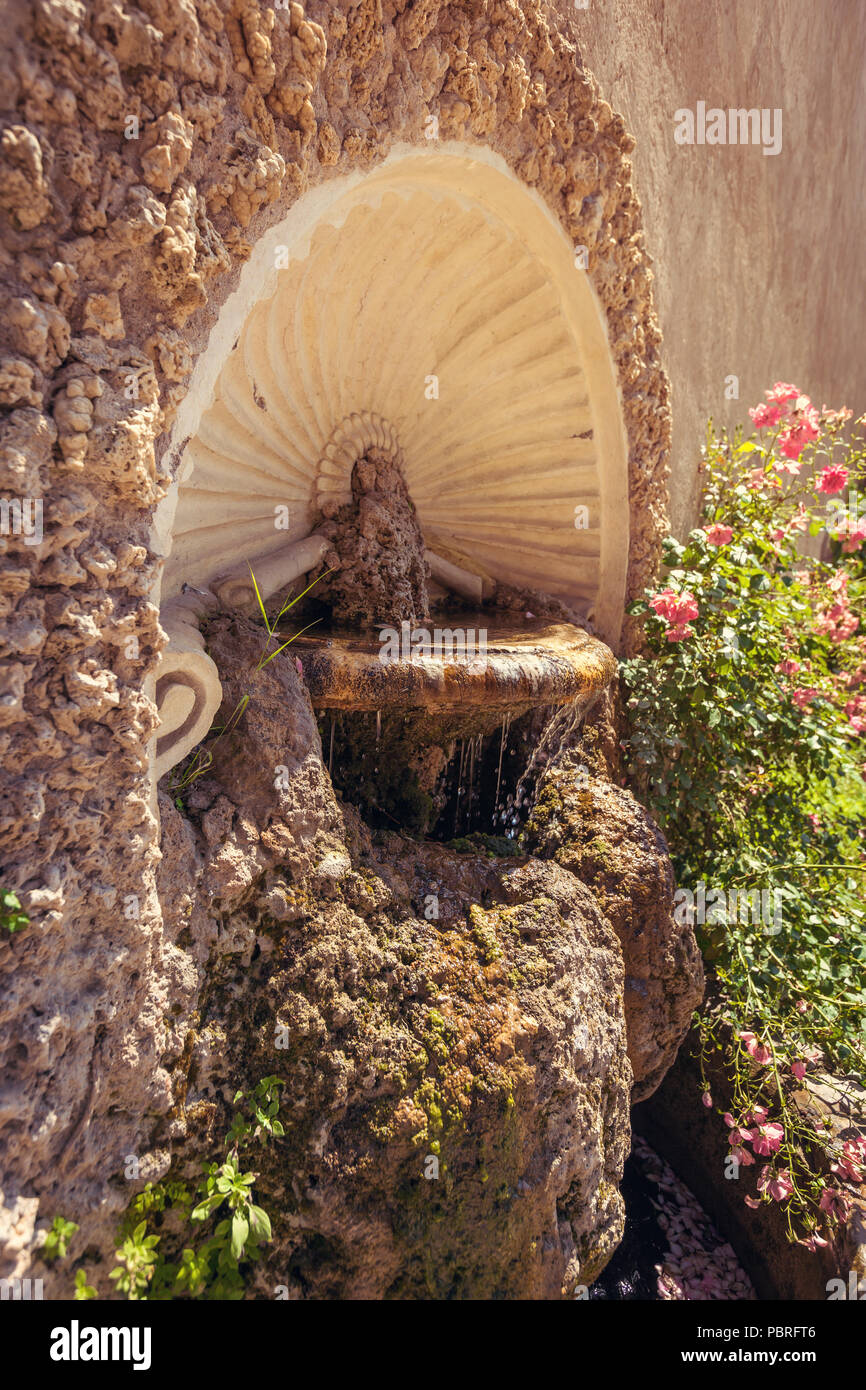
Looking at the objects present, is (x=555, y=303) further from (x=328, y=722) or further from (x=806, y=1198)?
(x=806, y=1198)

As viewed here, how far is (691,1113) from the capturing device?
2854 mm

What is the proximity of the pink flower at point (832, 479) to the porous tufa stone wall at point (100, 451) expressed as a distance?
2280 millimetres

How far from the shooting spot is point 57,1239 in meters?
1.12

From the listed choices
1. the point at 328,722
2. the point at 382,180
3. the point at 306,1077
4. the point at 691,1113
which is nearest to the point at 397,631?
the point at 328,722

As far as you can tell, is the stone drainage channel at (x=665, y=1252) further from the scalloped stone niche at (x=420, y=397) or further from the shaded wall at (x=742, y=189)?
the shaded wall at (x=742, y=189)

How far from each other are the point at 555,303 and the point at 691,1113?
9.45 ft

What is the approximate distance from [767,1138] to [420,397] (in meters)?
2.59

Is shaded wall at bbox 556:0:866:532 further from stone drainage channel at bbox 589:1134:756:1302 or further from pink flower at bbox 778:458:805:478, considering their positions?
stone drainage channel at bbox 589:1134:756:1302

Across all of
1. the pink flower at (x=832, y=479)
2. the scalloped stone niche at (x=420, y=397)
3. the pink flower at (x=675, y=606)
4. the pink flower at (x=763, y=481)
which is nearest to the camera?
the scalloped stone niche at (x=420, y=397)

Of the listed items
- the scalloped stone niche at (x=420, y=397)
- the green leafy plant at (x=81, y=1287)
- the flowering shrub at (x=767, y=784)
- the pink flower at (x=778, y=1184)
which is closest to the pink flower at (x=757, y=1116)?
the flowering shrub at (x=767, y=784)

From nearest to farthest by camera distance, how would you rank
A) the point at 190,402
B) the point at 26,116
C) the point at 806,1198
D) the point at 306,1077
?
the point at 26,116, the point at 190,402, the point at 306,1077, the point at 806,1198

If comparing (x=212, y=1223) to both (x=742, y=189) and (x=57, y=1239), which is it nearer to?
(x=57, y=1239)

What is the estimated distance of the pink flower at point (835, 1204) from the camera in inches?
86.5

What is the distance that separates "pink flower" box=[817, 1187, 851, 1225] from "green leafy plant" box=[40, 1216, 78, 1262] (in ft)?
6.76
